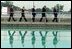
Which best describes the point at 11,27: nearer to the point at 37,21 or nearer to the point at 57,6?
the point at 37,21

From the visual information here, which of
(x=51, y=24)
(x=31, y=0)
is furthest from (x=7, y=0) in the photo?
(x=51, y=24)

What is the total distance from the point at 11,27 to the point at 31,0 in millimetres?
3113

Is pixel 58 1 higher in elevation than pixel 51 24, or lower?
higher

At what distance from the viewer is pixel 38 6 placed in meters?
17.4

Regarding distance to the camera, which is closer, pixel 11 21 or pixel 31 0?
pixel 11 21

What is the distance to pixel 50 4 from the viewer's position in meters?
17.6

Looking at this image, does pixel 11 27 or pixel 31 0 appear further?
pixel 31 0

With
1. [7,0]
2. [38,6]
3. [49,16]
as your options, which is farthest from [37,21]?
[7,0]

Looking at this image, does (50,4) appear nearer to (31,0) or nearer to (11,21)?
(31,0)

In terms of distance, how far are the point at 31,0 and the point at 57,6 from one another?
1.74 m

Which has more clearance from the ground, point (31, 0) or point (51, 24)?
point (31, 0)

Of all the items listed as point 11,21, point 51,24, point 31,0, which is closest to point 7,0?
point 31,0

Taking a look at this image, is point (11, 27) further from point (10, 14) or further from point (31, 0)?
point (31, 0)

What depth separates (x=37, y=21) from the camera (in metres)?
15.5
